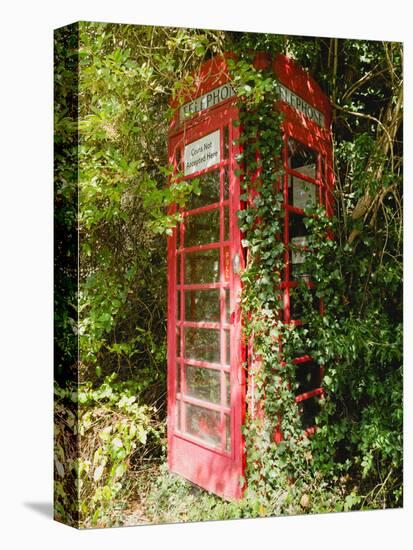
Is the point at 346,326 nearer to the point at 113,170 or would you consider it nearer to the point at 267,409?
the point at 267,409

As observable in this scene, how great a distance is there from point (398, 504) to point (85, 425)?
2194 millimetres

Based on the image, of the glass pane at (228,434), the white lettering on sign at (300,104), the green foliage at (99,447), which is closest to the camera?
the green foliage at (99,447)

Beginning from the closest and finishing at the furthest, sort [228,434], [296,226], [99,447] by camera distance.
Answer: [99,447] → [228,434] → [296,226]

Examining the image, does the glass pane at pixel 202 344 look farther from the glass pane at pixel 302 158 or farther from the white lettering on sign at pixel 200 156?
the glass pane at pixel 302 158

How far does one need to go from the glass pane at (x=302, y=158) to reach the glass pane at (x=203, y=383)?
4.29 ft

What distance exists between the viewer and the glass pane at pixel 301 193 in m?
4.82

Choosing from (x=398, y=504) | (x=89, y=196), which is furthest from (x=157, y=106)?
(x=398, y=504)

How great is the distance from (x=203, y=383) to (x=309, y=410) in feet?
2.36

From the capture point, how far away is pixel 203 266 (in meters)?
4.63

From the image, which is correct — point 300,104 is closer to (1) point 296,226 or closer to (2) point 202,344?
(1) point 296,226

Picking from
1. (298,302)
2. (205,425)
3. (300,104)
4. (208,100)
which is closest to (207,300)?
(298,302)

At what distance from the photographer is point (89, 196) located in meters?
4.31

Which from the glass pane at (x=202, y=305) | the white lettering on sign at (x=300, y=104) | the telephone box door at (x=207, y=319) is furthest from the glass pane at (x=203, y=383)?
the white lettering on sign at (x=300, y=104)

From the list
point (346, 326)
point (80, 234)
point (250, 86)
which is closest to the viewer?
point (80, 234)
